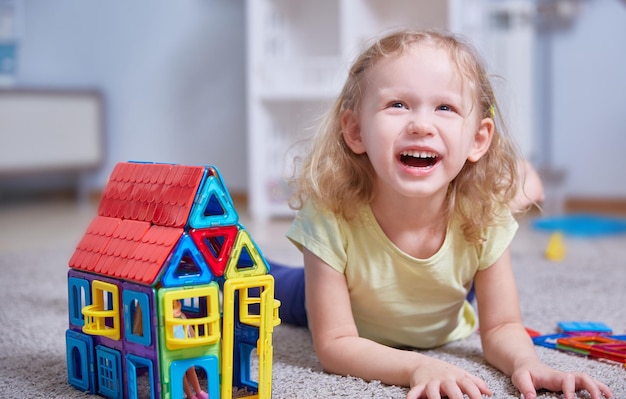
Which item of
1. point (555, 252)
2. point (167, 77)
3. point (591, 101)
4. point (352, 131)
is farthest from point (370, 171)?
point (167, 77)

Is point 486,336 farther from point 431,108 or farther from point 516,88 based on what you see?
point 516,88

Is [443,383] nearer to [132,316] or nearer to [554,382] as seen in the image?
[554,382]

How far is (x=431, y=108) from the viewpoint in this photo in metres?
0.83

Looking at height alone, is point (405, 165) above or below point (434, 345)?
above

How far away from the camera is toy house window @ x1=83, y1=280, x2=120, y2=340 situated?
0.71 metres

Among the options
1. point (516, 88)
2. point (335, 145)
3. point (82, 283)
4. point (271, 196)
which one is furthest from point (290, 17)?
point (82, 283)

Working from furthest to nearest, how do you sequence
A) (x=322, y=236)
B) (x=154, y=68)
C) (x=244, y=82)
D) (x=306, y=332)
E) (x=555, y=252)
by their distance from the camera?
(x=154, y=68)
(x=244, y=82)
(x=555, y=252)
(x=306, y=332)
(x=322, y=236)

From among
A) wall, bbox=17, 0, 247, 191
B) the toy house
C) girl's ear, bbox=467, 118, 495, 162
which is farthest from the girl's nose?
wall, bbox=17, 0, 247, 191

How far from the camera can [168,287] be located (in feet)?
2.20

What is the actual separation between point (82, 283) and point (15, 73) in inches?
94.4

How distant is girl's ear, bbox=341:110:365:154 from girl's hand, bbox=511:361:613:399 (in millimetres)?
299

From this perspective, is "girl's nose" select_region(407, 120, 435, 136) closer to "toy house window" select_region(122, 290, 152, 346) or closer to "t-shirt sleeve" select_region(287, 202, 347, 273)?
"t-shirt sleeve" select_region(287, 202, 347, 273)

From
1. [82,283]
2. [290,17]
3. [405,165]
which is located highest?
[290,17]

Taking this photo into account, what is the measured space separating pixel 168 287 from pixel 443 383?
0.27 m
